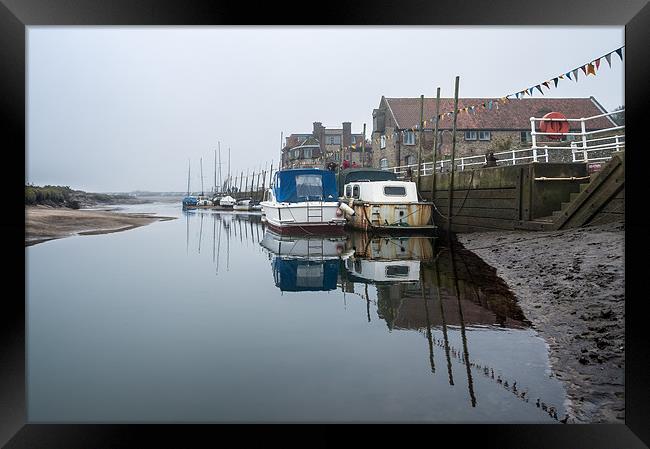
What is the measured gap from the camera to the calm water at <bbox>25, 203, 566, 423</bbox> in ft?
14.7

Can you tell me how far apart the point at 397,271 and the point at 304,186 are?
430 inches

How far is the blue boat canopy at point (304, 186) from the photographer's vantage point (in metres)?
22.4

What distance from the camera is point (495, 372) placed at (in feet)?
17.1

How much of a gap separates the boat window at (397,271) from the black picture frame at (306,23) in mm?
7709

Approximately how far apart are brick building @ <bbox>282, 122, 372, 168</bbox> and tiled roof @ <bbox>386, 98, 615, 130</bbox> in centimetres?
1185

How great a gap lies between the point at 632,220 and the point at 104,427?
3950 mm

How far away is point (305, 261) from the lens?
14555 millimetres

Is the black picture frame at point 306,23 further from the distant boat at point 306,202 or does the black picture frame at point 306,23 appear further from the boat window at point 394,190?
the distant boat at point 306,202

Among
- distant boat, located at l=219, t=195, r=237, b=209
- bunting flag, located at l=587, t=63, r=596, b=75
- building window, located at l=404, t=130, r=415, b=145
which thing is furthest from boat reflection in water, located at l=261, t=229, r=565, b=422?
distant boat, located at l=219, t=195, r=237, b=209

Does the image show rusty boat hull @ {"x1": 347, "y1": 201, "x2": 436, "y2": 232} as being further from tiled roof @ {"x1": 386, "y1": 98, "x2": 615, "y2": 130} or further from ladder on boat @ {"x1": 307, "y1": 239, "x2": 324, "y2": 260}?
tiled roof @ {"x1": 386, "y1": 98, "x2": 615, "y2": 130}

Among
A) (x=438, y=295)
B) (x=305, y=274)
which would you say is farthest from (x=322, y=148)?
(x=438, y=295)

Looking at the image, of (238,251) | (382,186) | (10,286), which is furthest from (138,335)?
(382,186)

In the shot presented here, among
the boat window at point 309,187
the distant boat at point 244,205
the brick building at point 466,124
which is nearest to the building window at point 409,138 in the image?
the brick building at point 466,124

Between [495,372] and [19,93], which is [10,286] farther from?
[495,372]
